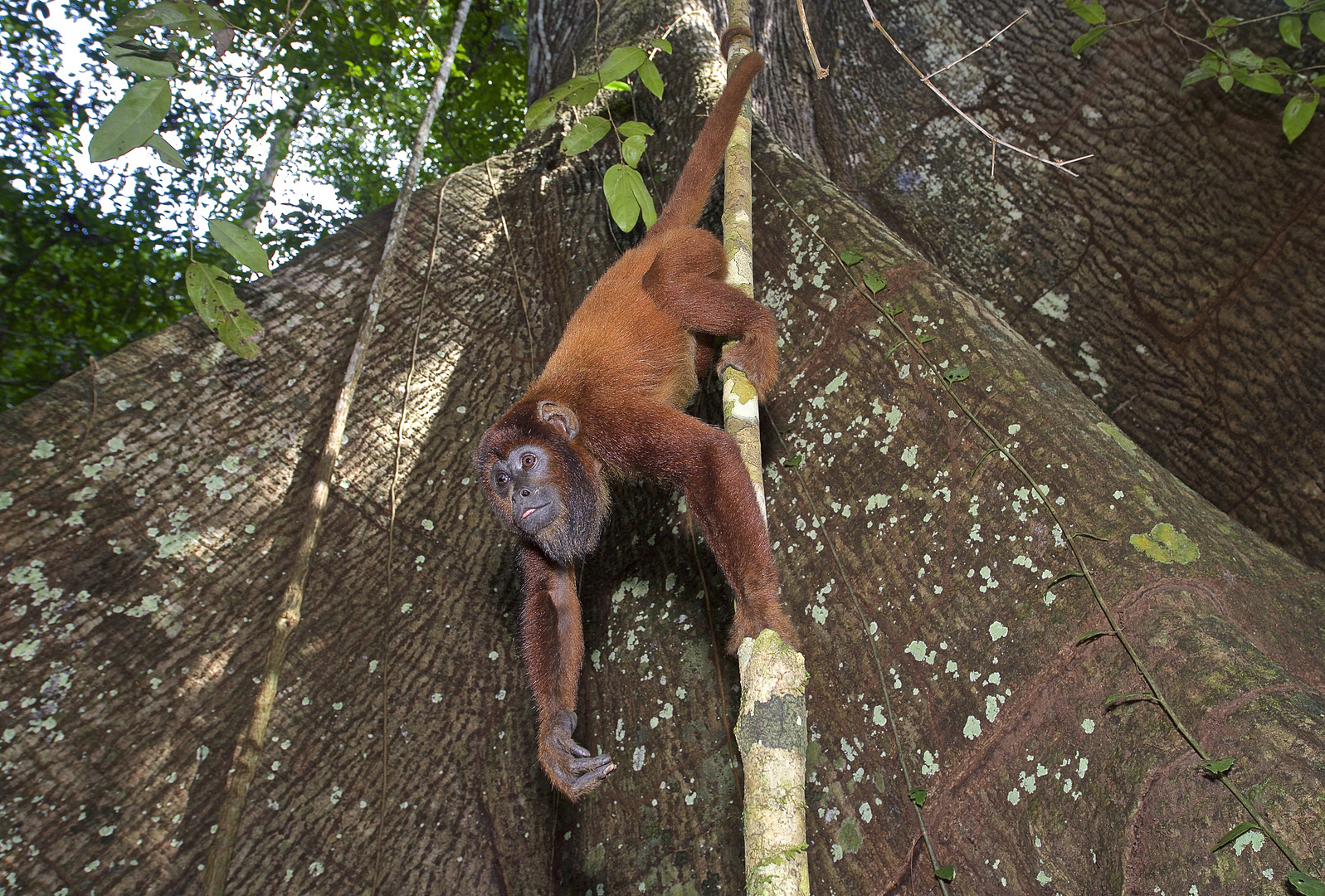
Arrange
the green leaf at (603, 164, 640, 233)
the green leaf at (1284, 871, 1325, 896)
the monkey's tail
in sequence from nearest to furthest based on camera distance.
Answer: the green leaf at (1284, 871, 1325, 896), the green leaf at (603, 164, 640, 233), the monkey's tail

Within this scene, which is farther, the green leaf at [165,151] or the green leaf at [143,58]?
the green leaf at [165,151]

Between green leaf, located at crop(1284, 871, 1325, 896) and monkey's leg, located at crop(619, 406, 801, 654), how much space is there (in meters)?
1.20

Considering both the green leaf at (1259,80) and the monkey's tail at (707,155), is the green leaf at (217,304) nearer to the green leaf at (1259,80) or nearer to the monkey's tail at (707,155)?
the monkey's tail at (707,155)

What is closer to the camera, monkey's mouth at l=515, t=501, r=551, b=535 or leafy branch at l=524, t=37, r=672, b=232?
leafy branch at l=524, t=37, r=672, b=232

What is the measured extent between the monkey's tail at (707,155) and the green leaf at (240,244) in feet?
5.30

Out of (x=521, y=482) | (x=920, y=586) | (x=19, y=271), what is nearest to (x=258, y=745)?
(x=521, y=482)

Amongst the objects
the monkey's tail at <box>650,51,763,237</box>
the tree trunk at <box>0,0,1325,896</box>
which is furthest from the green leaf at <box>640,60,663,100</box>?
the tree trunk at <box>0,0,1325,896</box>

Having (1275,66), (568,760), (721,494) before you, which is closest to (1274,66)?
(1275,66)

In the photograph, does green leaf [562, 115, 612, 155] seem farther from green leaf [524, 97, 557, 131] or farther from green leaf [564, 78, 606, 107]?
green leaf [524, 97, 557, 131]

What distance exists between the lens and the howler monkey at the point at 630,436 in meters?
2.46

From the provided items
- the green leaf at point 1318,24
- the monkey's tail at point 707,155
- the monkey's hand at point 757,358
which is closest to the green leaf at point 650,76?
the monkey's tail at point 707,155

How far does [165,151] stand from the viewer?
199cm

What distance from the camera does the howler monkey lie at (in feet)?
8.07

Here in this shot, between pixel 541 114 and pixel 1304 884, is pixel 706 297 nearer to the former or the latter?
pixel 541 114
